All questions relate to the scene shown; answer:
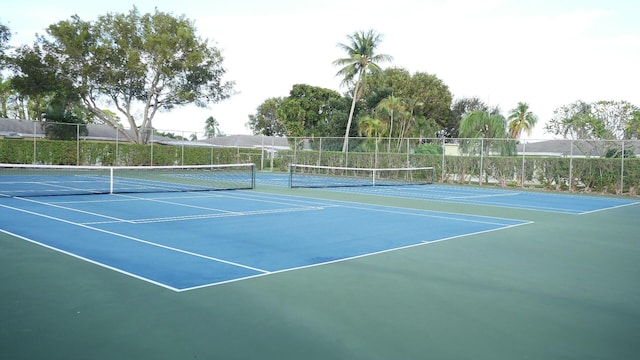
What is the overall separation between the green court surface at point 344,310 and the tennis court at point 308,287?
19 millimetres

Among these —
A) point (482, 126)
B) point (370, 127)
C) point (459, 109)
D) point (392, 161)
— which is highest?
→ point (459, 109)

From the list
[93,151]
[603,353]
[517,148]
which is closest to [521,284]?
[603,353]

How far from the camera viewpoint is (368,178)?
27.9 m

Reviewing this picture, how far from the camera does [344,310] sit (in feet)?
15.3

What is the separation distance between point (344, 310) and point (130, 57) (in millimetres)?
29702

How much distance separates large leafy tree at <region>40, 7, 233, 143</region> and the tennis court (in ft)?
75.5

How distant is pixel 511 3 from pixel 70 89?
23835 millimetres

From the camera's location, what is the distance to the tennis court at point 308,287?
12.6ft

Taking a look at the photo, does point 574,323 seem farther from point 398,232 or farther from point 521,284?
point 398,232

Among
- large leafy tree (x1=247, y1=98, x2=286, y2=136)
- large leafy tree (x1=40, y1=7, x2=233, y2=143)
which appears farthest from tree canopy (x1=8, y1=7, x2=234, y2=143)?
large leafy tree (x1=247, y1=98, x2=286, y2=136)

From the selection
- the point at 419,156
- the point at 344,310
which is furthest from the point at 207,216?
the point at 419,156

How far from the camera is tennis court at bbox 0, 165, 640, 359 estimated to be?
12.6 ft

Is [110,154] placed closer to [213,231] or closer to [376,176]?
[376,176]

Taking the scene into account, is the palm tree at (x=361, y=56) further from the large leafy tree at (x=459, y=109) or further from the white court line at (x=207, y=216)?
the white court line at (x=207, y=216)
